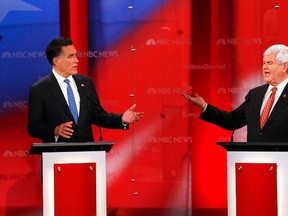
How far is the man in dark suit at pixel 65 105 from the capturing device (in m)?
5.38

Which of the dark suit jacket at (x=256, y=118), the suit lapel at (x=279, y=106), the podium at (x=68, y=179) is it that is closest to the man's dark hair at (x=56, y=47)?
the podium at (x=68, y=179)

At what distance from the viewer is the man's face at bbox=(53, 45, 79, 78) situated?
553 centimetres

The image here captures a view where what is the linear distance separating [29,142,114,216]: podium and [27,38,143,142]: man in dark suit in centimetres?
45

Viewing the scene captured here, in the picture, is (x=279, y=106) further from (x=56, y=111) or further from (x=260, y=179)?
(x=56, y=111)

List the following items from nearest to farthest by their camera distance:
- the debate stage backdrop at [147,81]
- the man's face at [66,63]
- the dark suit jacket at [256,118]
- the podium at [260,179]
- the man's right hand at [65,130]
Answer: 1. the podium at [260,179]
2. the man's right hand at [65,130]
3. the dark suit jacket at [256,118]
4. the man's face at [66,63]
5. the debate stage backdrop at [147,81]

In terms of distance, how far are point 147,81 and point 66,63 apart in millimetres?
1617

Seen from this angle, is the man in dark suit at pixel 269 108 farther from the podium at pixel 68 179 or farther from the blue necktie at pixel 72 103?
the podium at pixel 68 179

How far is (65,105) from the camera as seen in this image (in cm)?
544

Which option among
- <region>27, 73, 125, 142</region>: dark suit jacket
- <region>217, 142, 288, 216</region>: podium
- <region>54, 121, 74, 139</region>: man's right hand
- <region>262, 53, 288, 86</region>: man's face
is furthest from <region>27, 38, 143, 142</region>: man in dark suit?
<region>262, 53, 288, 86</region>: man's face

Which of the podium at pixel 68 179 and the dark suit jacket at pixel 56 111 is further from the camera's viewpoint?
the dark suit jacket at pixel 56 111

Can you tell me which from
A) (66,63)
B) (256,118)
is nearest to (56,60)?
(66,63)

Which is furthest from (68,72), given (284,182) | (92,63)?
(284,182)

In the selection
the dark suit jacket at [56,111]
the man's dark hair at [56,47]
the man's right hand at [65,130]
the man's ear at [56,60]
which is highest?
the man's dark hair at [56,47]

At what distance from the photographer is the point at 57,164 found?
4.83 meters
